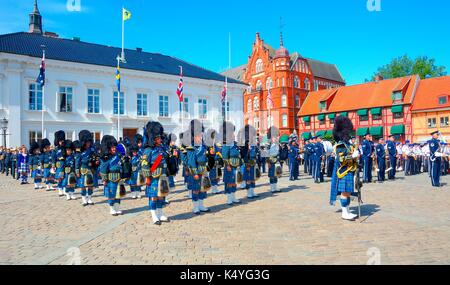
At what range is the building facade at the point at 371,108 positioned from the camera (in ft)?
140

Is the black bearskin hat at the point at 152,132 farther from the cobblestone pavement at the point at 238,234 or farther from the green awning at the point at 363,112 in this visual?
the green awning at the point at 363,112

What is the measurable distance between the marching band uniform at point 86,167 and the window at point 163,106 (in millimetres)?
24622

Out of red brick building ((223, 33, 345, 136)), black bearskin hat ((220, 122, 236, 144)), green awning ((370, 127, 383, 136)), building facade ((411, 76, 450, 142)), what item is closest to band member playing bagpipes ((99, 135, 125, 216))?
black bearskin hat ((220, 122, 236, 144))

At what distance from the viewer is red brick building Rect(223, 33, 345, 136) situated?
61.1m

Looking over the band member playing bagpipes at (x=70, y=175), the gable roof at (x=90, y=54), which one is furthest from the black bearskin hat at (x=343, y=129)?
the gable roof at (x=90, y=54)

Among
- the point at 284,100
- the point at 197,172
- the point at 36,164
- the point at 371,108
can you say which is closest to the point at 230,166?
the point at 197,172

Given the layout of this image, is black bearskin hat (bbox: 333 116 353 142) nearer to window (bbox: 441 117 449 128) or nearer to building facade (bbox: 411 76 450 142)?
building facade (bbox: 411 76 450 142)

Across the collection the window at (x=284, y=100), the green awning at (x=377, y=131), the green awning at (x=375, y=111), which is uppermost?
the window at (x=284, y=100)

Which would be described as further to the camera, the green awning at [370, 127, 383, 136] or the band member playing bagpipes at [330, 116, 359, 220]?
the green awning at [370, 127, 383, 136]

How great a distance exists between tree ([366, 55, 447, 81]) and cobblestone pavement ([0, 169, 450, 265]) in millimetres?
62247
